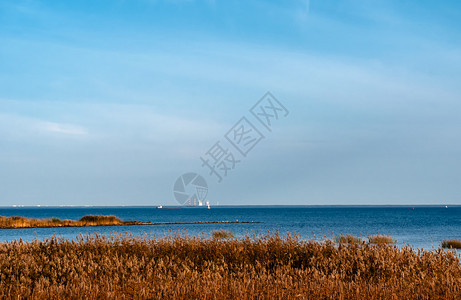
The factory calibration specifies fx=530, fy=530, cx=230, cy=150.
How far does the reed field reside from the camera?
10.3m

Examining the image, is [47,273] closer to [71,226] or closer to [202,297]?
[202,297]

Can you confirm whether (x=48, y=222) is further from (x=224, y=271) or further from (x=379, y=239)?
(x=224, y=271)

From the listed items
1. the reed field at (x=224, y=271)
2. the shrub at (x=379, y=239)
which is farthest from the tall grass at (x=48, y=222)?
the reed field at (x=224, y=271)

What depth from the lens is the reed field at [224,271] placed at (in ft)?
33.8

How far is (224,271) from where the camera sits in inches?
565

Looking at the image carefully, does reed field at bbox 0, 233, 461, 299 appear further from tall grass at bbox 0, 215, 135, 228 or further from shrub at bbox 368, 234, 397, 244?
tall grass at bbox 0, 215, 135, 228

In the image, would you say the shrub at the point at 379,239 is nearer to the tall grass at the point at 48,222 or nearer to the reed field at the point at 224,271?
the reed field at the point at 224,271

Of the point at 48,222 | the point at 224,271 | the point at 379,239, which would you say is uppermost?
the point at 48,222

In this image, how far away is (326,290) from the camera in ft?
34.5

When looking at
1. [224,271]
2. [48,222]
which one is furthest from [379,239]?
[48,222]

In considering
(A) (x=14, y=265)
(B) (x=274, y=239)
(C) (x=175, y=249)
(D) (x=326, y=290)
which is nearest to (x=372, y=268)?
(B) (x=274, y=239)

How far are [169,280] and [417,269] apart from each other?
7.23 metres

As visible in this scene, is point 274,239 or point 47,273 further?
point 274,239

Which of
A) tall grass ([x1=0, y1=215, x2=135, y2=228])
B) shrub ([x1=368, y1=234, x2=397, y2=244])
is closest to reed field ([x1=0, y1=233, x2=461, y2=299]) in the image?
shrub ([x1=368, y1=234, x2=397, y2=244])
